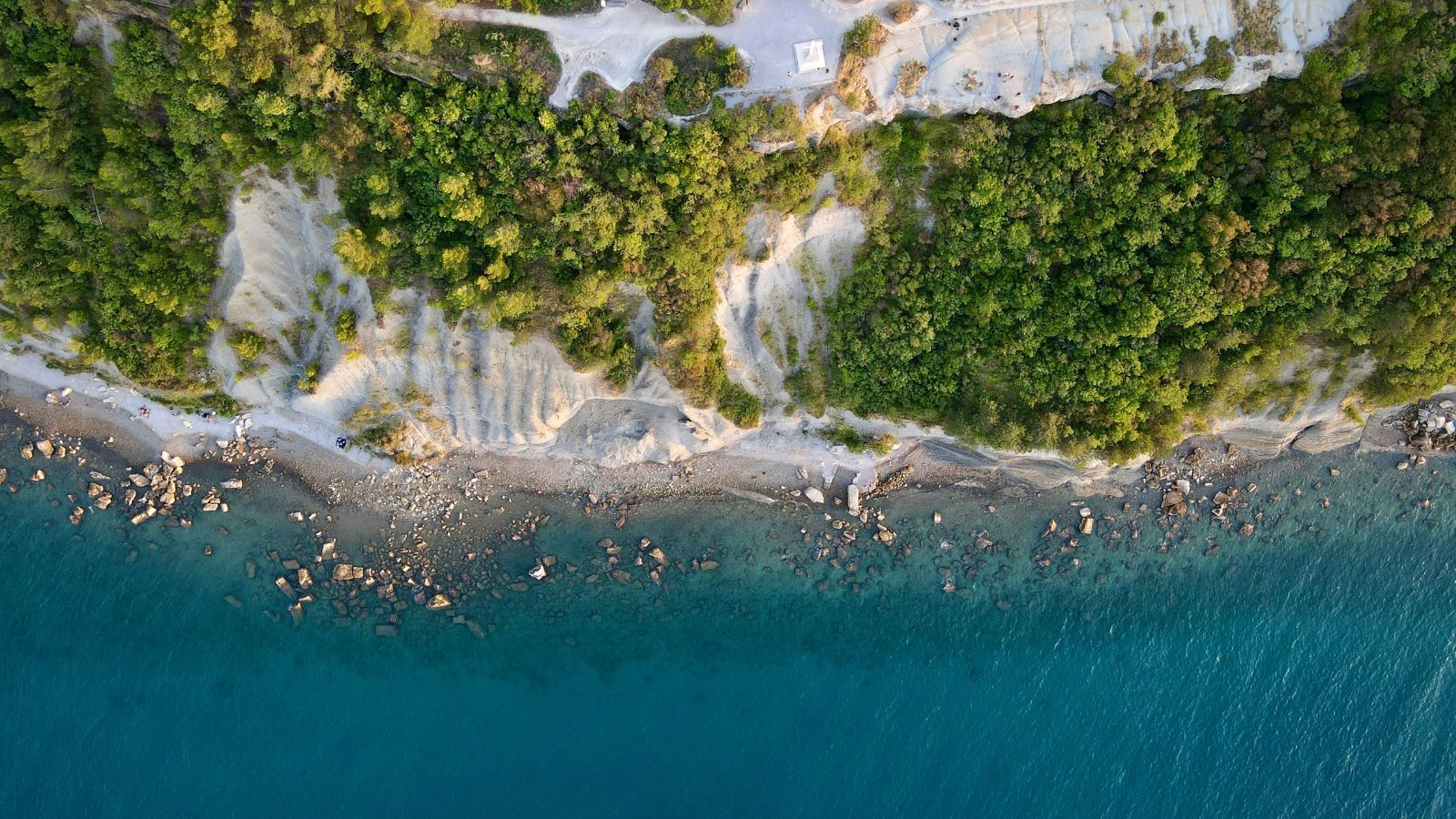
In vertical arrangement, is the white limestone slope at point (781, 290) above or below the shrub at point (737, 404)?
above

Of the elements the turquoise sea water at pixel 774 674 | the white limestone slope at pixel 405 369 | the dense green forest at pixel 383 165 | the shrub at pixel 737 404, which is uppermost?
the dense green forest at pixel 383 165

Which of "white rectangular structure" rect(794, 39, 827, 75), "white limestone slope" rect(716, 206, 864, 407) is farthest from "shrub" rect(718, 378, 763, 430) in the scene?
"white rectangular structure" rect(794, 39, 827, 75)

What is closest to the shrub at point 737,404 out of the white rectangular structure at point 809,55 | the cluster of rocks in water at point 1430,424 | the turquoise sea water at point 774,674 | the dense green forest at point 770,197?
the dense green forest at point 770,197

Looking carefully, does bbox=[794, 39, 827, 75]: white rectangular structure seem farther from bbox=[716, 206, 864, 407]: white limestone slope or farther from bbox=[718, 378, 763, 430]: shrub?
bbox=[718, 378, 763, 430]: shrub

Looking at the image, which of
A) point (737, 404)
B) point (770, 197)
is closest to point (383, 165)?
point (770, 197)

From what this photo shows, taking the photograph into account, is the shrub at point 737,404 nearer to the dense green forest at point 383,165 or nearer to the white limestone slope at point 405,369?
the white limestone slope at point 405,369

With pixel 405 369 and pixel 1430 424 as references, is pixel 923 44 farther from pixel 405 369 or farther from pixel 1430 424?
pixel 1430 424

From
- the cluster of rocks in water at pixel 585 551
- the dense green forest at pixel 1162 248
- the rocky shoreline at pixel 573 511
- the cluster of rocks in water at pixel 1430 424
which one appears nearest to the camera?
the dense green forest at pixel 1162 248
